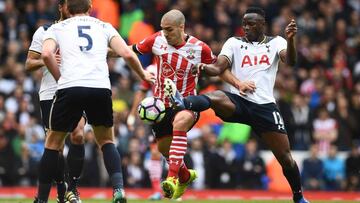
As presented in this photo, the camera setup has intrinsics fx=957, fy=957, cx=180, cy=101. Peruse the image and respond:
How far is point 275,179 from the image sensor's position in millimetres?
21438

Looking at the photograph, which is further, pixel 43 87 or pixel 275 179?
pixel 275 179

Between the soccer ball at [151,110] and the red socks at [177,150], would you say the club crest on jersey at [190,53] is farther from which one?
the red socks at [177,150]

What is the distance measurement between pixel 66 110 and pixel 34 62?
4.29 ft

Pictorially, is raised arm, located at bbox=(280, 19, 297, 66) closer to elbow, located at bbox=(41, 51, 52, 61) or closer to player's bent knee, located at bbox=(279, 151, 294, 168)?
player's bent knee, located at bbox=(279, 151, 294, 168)

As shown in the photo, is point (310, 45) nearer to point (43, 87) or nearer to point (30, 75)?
point (30, 75)

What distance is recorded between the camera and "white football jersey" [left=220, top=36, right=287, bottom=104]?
40.8 ft

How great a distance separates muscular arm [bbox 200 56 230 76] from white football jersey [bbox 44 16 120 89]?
5.76 ft

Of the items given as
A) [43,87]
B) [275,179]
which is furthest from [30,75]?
[43,87]

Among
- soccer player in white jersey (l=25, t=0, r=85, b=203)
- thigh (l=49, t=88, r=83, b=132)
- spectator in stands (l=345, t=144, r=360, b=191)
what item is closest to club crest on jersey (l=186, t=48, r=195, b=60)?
soccer player in white jersey (l=25, t=0, r=85, b=203)

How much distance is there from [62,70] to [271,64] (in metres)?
3.03

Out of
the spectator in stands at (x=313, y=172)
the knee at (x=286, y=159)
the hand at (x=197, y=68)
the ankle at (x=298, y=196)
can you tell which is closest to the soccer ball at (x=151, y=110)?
the hand at (x=197, y=68)

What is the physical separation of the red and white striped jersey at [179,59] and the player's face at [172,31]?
10 cm

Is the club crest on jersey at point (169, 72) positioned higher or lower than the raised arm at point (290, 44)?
lower

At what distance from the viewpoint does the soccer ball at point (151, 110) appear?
12.0m
